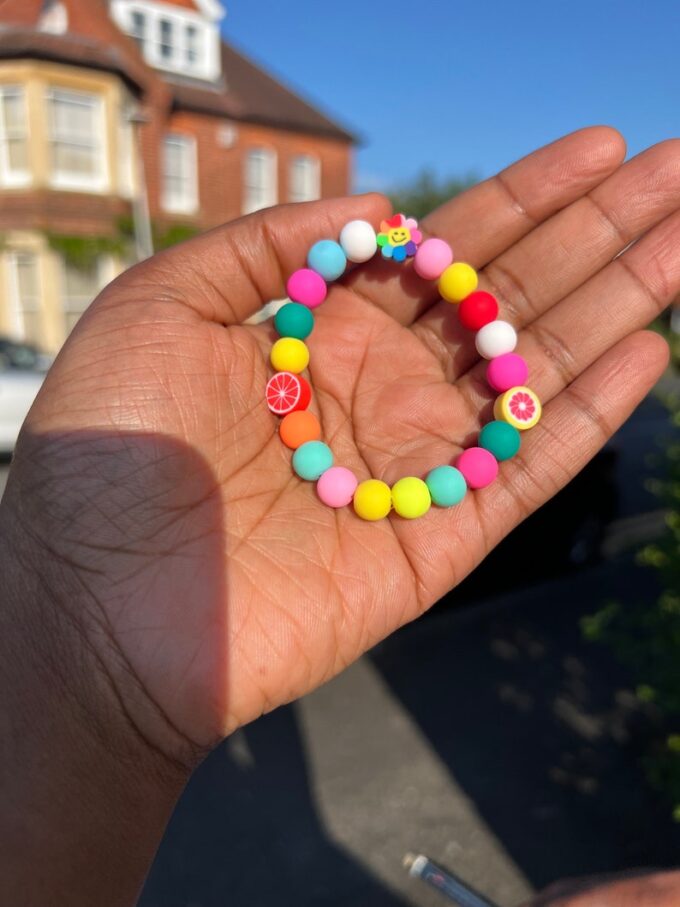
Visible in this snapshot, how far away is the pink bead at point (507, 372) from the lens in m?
2.45

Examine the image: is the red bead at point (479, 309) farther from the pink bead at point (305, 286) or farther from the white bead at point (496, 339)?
the pink bead at point (305, 286)

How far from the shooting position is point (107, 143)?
15250mm

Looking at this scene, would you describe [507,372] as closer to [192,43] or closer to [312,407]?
[312,407]

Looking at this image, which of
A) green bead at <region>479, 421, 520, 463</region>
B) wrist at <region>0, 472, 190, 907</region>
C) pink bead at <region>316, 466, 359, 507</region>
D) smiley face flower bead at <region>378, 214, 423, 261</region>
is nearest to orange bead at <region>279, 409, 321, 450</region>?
pink bead at <region>316, 466, 359, 507</region>

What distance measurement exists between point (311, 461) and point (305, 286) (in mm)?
692

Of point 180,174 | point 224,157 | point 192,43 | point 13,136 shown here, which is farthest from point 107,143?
point 192,43

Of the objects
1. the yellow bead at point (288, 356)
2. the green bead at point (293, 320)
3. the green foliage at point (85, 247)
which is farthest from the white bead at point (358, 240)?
the green foliage at point (85, 247)

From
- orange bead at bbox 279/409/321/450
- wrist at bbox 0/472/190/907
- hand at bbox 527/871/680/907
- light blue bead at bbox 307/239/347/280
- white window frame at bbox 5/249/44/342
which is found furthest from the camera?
white window frame at bbox 5/249/44/342

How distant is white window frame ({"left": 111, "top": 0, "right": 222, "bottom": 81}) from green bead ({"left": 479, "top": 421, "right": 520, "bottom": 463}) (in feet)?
61.4

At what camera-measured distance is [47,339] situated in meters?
15.8

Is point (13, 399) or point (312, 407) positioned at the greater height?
point (312, 407)

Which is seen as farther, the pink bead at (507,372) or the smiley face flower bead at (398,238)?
the smiley face flower bead at (398,238)

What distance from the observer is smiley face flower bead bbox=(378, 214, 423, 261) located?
259cm

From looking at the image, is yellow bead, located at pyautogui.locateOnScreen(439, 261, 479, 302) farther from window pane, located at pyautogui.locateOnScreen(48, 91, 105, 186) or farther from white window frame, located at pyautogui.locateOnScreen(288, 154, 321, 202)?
white window frame, located at pyautogui.locateOnScreen(288, 154, 321, 202)
